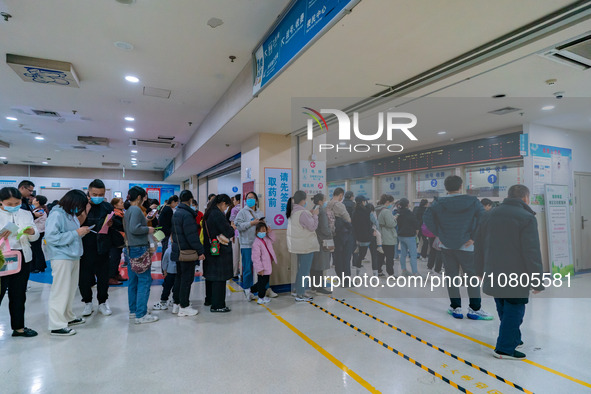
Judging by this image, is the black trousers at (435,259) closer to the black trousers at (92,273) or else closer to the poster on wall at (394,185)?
the poster on wall at (394,185)

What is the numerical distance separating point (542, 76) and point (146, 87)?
5.19 m

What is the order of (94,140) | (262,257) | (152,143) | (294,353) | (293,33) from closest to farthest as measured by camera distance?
1. (293,33)
2. (294,353)
3. (262,257)
4. (94,140)
5. (152,143)

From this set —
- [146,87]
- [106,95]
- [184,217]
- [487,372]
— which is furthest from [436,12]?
[106,95]

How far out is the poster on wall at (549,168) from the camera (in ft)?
10.9

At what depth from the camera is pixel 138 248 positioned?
12.0ft

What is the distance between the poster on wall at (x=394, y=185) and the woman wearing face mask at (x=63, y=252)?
12.5 feet

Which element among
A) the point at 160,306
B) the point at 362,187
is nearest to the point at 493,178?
the point at 362,187

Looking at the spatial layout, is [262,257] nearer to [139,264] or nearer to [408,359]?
[139,264]

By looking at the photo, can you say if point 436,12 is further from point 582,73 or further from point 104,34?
point 104,34

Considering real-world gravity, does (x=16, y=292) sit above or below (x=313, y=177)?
below

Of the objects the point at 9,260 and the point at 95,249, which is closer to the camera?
the point at 9,260

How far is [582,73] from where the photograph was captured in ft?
10.8

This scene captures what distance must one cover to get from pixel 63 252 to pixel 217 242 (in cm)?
162

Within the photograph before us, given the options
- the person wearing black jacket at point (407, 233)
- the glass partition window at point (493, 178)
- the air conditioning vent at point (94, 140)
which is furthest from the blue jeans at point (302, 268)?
the air conditioning vent at point (94, 140)
